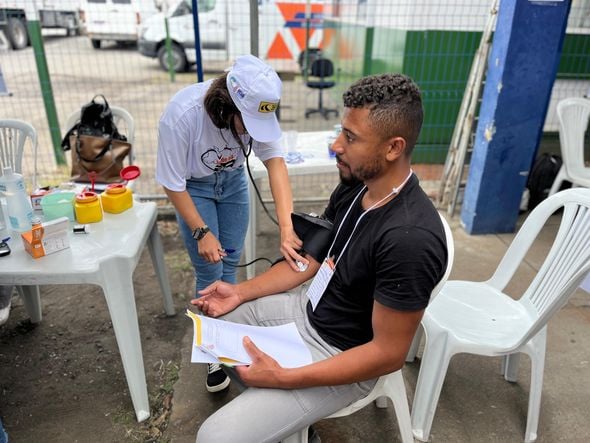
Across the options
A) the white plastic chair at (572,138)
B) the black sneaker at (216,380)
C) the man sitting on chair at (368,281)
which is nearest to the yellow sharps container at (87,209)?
the black sneaker at (216,380)

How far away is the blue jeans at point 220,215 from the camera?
6.68 feet

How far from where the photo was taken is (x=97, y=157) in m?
2.87

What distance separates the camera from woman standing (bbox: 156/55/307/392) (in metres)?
1.65

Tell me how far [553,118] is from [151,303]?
15.7ft

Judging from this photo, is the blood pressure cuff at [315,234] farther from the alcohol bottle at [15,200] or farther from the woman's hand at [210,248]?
the alcohol bottle at [15,200]

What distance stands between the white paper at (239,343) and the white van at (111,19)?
9.19 meters

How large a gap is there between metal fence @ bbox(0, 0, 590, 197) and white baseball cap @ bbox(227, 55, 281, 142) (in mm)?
2360

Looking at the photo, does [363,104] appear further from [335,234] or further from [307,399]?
[307,399]

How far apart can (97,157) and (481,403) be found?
2589mm

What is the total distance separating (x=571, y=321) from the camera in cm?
265

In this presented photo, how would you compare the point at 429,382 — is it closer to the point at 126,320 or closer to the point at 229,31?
the point at 126,320

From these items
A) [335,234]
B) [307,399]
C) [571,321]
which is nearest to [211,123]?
[335,234]

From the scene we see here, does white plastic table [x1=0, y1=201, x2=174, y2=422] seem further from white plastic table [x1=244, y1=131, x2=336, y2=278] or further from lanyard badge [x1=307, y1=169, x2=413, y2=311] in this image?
white plastic table [x1=244, y1=131, x2=336, y2=278]

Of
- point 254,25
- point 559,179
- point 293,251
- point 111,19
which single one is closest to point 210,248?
point 293,251
